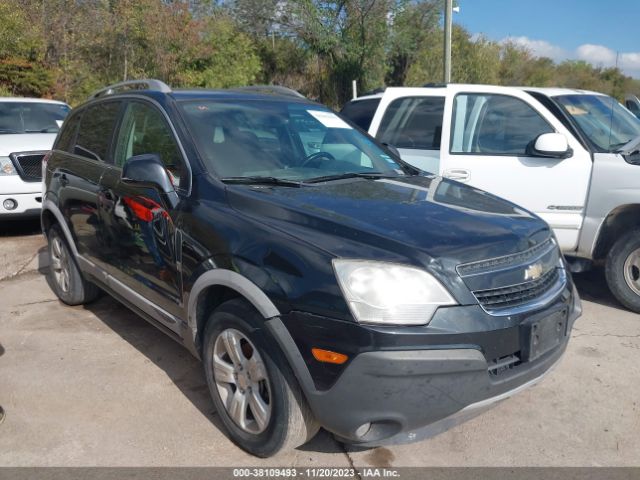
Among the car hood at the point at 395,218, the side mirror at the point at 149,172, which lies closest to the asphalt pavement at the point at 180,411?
the car hood at the point at 395,218

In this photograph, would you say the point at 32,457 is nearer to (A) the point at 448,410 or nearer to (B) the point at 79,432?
(B) the point at 79,432

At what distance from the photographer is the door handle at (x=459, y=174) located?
5434 millimetres

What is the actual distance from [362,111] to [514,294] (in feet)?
13.6

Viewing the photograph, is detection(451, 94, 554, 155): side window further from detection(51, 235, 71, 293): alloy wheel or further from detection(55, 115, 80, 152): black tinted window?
Answer: detection(51, 235, 71, 293): alloy wheel

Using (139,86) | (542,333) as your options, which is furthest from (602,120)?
(139,86)

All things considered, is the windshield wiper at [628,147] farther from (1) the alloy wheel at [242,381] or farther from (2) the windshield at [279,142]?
(1) the alloy wheel at [242,381]

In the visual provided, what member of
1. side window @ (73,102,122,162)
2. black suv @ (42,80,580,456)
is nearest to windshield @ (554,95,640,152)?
black suv @ (42,80,580,456)

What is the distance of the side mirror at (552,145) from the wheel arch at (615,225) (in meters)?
0.62

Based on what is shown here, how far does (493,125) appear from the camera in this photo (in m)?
5.57

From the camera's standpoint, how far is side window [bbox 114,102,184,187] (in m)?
3.48

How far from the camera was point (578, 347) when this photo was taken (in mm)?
4297

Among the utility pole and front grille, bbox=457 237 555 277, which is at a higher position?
the utility pole

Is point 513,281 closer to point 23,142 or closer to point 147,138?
point 147,138

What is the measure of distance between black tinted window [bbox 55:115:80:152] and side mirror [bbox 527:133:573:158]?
3773 mm
